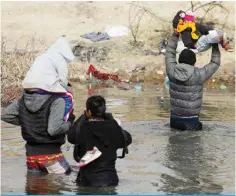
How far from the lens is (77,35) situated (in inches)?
873

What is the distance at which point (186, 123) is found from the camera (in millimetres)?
10609

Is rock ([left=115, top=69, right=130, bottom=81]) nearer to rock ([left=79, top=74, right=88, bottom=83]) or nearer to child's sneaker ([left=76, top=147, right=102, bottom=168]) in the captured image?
rock ([left=79, top=74, right=88, bottom=83])

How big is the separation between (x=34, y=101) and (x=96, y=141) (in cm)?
91

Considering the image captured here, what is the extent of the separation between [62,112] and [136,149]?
2.34 metres

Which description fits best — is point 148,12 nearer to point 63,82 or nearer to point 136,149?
point 136,149

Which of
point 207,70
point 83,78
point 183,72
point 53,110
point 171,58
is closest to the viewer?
point 53,110

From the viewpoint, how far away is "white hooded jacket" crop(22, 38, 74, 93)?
23.9 ft

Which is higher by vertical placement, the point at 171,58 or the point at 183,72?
the point at 171,58

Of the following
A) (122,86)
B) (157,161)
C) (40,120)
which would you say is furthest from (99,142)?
(122,86)

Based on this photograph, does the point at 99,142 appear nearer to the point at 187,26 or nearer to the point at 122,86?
the point at 187,26

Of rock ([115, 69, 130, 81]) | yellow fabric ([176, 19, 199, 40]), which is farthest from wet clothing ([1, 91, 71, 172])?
rock ([115, 69, 130, 81])

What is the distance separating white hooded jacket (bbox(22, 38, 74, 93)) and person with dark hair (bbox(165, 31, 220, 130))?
322 centimetres

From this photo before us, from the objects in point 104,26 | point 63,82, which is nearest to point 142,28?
point 104,26

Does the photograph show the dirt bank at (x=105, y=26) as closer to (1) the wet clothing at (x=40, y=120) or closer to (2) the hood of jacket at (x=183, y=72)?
(2) the hood of jacket at (x=183, y=72)
